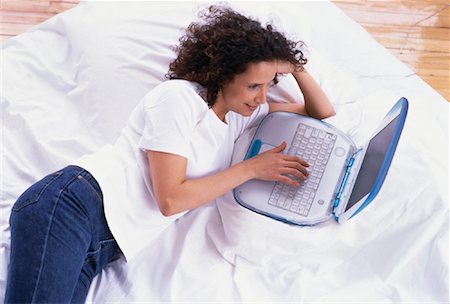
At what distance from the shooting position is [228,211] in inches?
55.1

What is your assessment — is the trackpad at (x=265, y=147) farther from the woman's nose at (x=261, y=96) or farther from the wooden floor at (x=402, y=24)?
the wooden floor at (x=402, y=24)

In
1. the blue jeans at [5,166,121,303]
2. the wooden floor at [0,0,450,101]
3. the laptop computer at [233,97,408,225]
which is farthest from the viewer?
the wooden floor at [0,0,450,101]

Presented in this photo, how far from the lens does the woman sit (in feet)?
3.86

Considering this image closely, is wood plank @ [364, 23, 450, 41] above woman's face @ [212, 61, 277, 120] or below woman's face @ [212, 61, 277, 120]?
below

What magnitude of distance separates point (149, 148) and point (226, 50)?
0.25 m

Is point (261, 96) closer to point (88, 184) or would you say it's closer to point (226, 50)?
point (226, 50)

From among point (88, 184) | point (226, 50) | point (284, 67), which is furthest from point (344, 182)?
point (88, 184)

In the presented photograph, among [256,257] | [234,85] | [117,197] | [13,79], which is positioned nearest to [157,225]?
[117,197]

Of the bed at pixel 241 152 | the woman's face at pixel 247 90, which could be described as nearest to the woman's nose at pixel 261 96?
the woman's face at pixel 247 90

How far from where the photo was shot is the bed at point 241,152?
4.38 ft

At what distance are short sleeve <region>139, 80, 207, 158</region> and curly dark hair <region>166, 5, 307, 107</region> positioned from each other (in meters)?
0.06

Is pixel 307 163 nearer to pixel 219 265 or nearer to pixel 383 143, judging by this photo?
pixel 383 143

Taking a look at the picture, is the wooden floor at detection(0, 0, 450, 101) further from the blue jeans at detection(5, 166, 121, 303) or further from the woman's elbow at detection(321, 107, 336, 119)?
the blue jeans at detection(5, 166, 121, 303)

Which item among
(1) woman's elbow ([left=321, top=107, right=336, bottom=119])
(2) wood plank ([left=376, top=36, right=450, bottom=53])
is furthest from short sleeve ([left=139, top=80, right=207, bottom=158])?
(2) wood plank ([left=376, top=36, right=450, bottom=53])
